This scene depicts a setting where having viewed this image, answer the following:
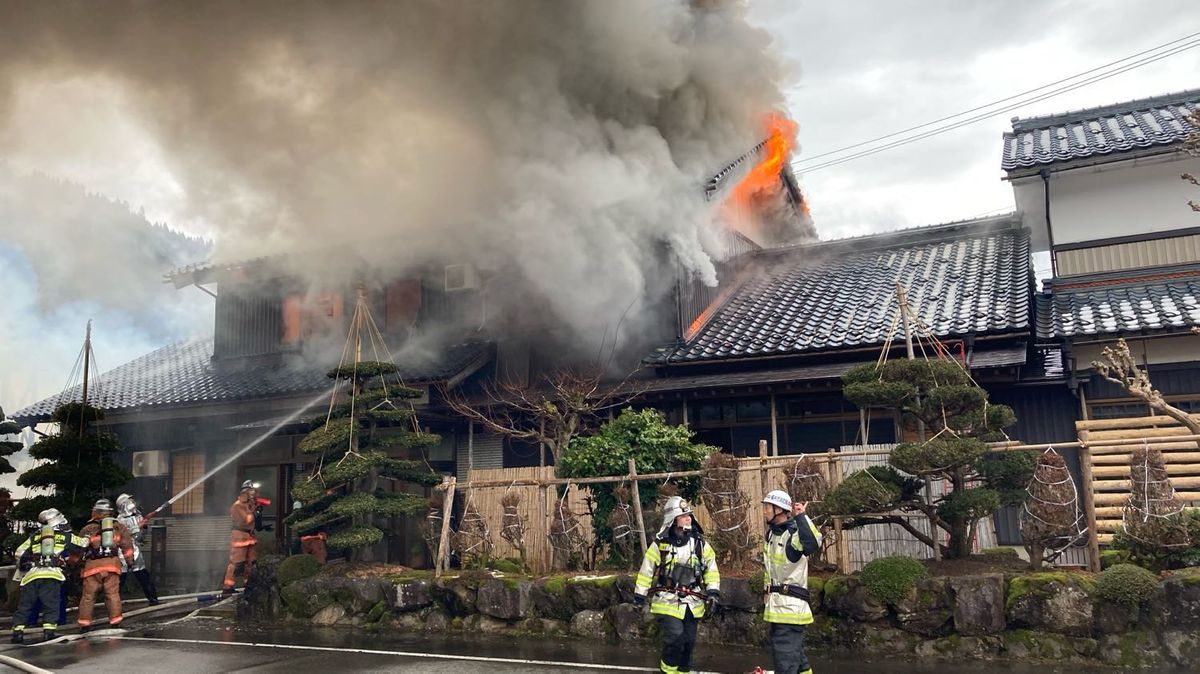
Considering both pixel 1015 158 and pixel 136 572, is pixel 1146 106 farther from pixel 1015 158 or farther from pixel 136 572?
pixel 136 572

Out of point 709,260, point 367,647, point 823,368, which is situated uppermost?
point 709,260

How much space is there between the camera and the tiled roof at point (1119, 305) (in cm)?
1227

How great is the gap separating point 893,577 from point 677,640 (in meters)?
2.85

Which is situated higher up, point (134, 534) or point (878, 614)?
point (134, 534)

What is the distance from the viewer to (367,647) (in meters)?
10.5

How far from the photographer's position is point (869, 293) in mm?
16125

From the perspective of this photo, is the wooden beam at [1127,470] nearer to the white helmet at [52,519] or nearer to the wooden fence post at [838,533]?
the wooden fence post at [838,533]

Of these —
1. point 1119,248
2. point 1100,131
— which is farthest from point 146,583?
point 1100,131

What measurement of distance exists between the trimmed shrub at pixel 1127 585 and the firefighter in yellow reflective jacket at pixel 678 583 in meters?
3.84

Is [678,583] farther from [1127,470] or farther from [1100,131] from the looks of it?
[1100,131]

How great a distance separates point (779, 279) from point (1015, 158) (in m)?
5.28

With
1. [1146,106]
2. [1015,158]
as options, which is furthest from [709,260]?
[1146,106]

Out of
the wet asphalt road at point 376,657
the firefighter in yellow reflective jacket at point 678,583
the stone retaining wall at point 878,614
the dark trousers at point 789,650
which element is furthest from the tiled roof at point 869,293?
the dark trousers at point 789,650

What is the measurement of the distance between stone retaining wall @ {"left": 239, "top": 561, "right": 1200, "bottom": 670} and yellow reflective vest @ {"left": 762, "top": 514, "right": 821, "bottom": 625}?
8.03 ft
